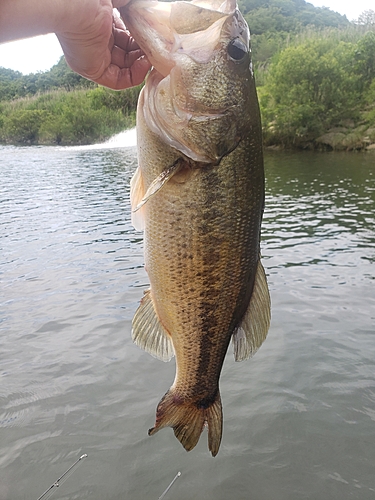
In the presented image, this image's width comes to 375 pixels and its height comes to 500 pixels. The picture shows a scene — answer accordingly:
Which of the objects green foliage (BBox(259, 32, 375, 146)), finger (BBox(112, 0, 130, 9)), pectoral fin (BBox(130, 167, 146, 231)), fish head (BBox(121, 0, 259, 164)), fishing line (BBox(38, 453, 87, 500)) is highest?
green foliage (BBox(259, 32, 375, 146))

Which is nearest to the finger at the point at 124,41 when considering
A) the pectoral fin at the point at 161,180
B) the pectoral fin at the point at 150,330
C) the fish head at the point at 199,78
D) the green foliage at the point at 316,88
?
the fish head at the point at 199,78

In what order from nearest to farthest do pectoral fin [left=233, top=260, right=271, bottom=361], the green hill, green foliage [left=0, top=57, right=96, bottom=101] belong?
pectoral fin [left=233, top=260, right=271, bottom=361] → the green hill → green foliage [left=0, top=57, right=96, bottom=101]

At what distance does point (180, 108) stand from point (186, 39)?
0.29m

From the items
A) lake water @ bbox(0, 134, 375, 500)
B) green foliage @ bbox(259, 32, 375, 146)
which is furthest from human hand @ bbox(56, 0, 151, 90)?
green foliage @ bbox(259, 32, 375, 146)

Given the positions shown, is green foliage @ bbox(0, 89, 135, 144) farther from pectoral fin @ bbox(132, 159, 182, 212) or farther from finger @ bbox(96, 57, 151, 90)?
pectoral fin @ bbox(132, 159, 182, 212)

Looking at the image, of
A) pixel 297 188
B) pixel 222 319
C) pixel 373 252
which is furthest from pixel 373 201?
pixel 222 319

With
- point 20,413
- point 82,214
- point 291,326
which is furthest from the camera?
point 82,214

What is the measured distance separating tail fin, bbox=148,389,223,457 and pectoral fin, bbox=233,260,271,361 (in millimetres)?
372

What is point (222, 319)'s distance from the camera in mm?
2285

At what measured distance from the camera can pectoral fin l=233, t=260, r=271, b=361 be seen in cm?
235

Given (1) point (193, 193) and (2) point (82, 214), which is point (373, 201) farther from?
(1) point (193, 193)

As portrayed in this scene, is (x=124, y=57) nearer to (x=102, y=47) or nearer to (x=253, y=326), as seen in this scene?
(x=102, y=47)

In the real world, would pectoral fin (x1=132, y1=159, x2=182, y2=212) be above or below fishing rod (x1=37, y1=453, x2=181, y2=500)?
above

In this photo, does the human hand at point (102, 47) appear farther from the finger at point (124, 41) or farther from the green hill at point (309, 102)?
the green hill at point (309, 102)
